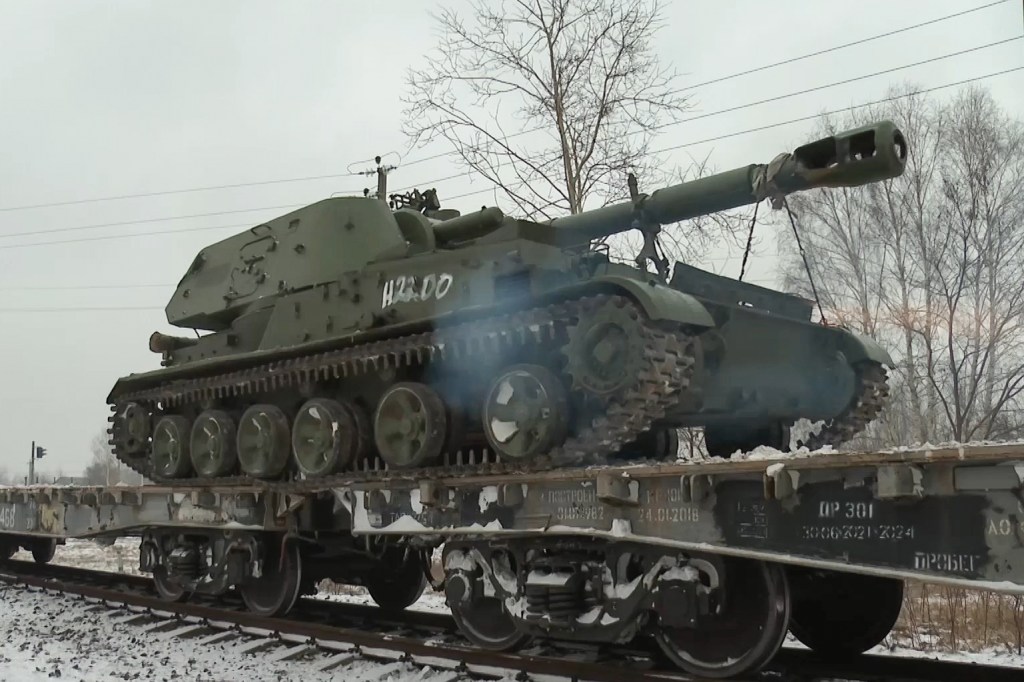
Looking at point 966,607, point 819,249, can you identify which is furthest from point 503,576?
point 819,249

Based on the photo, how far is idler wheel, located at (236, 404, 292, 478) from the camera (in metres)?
9.58

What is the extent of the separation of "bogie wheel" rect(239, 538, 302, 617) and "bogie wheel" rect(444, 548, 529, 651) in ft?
8.69

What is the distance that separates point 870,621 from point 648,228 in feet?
12.1

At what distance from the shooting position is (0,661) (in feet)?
26.7

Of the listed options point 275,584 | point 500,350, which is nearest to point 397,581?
point 275,584

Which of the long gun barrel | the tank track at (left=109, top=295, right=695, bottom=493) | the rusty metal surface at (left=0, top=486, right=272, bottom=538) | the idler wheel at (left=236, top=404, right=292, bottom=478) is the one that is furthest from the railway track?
the long gun barrel

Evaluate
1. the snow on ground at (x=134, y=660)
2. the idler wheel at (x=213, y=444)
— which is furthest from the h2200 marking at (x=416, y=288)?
the snow on ground at (x=134, y=660)

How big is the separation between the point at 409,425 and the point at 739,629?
3197mm

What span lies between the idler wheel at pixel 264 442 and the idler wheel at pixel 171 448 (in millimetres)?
1562

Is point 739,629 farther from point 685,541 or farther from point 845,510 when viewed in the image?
point 845,510

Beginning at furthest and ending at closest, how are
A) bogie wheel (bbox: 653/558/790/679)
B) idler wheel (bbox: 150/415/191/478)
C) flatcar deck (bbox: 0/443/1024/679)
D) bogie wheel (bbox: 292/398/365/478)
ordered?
idler wheel (bbox: 150/415/191/478) < bogie wheel (bbox: 292/398/365/478) < bogie wheel (bbox: 653/558/790/679) < flatcar deck (bbox: 0/443/1024/679)

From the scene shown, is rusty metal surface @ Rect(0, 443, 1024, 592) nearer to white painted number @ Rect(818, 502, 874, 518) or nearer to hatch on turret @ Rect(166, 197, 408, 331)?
white painted number @ Rect(818, 502, 874, 518)

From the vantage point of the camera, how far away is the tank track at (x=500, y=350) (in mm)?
6652

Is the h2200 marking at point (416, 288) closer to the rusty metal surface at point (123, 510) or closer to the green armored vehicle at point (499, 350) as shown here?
the green armored vehicle at point (499, 350)
